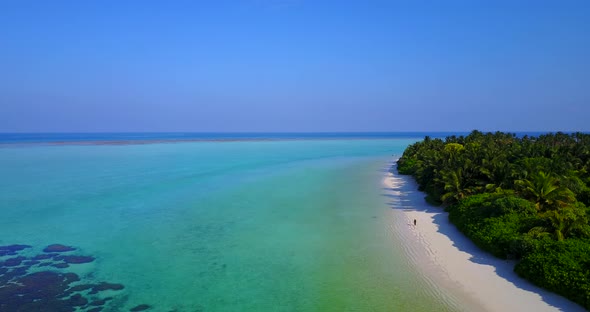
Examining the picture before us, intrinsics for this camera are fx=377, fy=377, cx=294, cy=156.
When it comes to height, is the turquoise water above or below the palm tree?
below

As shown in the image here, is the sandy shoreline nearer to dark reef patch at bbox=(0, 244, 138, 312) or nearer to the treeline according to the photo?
the treeline

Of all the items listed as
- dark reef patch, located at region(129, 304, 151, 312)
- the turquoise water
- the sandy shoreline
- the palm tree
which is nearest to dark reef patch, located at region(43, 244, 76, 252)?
the turquoise water

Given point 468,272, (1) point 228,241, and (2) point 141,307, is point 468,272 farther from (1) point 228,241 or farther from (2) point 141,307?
(2) point 141,307

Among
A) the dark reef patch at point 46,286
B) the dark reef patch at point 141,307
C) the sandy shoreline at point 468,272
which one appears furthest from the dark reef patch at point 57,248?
the sandy shoreline at point 468,272

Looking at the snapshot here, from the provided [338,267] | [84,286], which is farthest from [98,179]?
[338,267]

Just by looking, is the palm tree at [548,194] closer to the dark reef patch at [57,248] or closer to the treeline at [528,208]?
the treeline at [528,208]
